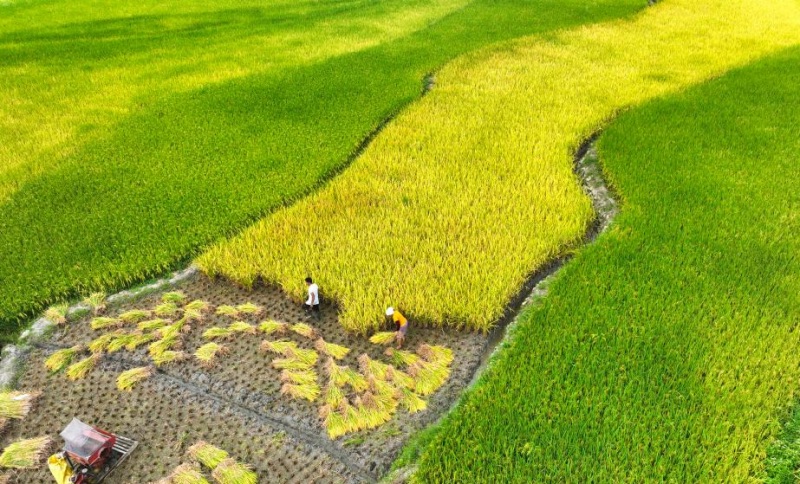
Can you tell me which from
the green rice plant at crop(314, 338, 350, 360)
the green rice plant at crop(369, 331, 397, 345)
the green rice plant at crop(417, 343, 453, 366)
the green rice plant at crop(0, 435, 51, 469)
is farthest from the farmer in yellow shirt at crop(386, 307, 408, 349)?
the green rice plant at crop(0, 435, 51, 469)

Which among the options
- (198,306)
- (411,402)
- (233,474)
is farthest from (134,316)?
(411,402)

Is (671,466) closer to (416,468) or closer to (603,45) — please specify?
(416,468)

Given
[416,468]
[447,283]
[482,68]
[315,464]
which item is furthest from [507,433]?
[482,68]

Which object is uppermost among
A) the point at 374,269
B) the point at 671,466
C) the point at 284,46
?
the point at 284,46

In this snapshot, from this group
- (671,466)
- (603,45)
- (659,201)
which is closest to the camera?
(671,466)

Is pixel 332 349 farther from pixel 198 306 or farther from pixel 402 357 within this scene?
pixel 198 306

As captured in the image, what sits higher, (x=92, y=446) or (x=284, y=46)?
(x=284, y=46)

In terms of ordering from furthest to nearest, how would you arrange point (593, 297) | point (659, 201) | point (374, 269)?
point (659, 201) → point (374, 269) → point (593, 297)
